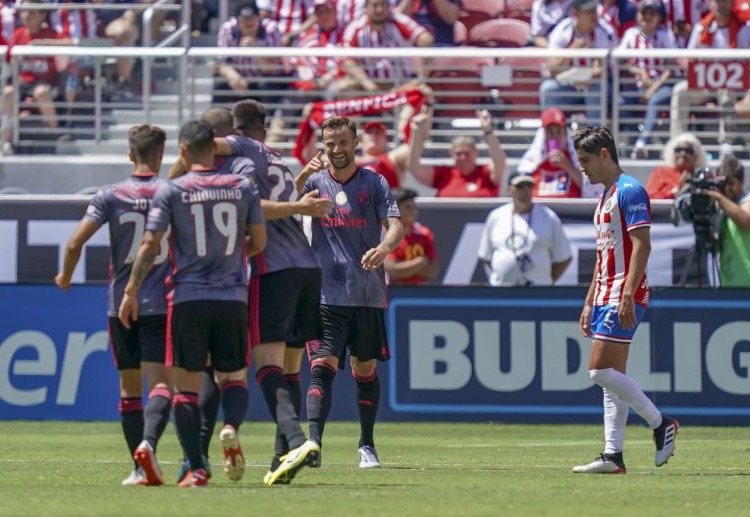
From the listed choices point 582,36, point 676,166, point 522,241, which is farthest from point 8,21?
point 676,166

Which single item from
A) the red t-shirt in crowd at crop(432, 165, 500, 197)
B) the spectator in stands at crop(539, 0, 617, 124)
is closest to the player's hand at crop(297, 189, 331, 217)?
the red t-shirt in crowd at crop(432, 165, 500, 197)

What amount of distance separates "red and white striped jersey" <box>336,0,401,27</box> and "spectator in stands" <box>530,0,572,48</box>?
1.87m

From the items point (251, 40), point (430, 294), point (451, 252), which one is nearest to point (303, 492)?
point (430, 294)

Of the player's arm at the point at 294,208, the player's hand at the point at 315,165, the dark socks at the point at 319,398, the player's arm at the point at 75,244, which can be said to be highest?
the player's hand at the point at 315,165

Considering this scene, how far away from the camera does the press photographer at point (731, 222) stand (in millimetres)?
15797

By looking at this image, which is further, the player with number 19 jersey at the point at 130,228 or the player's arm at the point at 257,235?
the player with number 19 jersey at the point at 130,228

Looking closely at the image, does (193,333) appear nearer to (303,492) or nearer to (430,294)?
(303,492)

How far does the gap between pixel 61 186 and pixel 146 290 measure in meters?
11.2

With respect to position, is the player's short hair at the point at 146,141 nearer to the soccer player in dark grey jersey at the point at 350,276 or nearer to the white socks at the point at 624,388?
the soccer player in dark grey jersey at the point at 350,276

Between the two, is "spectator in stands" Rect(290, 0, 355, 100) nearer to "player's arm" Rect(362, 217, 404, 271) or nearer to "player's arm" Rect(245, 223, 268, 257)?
"player's arm" Rect(362, 217, 404, 271)

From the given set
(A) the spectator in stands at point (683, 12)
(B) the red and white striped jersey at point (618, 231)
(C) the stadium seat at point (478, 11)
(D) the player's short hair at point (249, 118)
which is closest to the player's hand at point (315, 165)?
(D) the player's short hair at point (249, 118)

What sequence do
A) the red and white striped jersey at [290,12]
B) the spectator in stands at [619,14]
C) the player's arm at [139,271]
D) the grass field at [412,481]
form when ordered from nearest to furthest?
the grass field at [412,481]
the player's arm at [139,271]
the spectator in stands at [619,14]
the red and white striped jersey at [290,12]

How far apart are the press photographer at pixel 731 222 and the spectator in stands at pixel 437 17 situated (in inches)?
245

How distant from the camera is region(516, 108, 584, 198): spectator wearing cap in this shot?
17.9 meters
